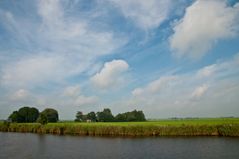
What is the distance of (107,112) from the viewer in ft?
391

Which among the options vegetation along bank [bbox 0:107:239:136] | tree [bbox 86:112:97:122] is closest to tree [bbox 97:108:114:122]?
tree [bbox 86:112:97:122]

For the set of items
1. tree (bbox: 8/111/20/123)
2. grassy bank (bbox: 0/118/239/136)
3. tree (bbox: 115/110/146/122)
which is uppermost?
tree (bbox: 8/111/20/123)

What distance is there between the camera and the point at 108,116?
11500cm

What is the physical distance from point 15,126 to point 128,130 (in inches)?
1756

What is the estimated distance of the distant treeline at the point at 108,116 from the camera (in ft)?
362

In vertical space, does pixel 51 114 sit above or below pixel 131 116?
above

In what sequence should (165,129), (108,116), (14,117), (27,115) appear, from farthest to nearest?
(108,116)
(27,115)
(14,117)
(165,129)

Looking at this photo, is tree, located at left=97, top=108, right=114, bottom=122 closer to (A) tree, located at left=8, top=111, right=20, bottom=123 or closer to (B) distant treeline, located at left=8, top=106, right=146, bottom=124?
(B) distant treeline, located at left=8, top=106, right=146, bottom=124

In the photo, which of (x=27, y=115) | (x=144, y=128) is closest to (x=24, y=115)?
(x=27, y=115)

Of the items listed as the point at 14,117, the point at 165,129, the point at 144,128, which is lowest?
the point at 165,129

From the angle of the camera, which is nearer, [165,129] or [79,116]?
[165,129]

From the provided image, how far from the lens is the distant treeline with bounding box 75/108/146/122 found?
110312 millimetres

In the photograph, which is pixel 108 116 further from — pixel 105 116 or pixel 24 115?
pixel 24 115

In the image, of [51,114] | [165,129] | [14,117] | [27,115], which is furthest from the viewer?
[27,115]
